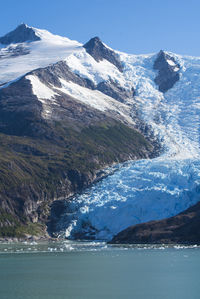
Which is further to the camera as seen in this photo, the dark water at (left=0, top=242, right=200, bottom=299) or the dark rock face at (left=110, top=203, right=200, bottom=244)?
the dark rock face at (left=110, top=203, right=200, bottom=244)

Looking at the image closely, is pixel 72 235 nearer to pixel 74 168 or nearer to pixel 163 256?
pixel 74 168

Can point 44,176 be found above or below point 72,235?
above

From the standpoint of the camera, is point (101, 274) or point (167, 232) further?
point (167, 232)

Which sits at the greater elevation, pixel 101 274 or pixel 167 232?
pixel 101 274

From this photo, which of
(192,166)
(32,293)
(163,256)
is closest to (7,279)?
(32,293)
